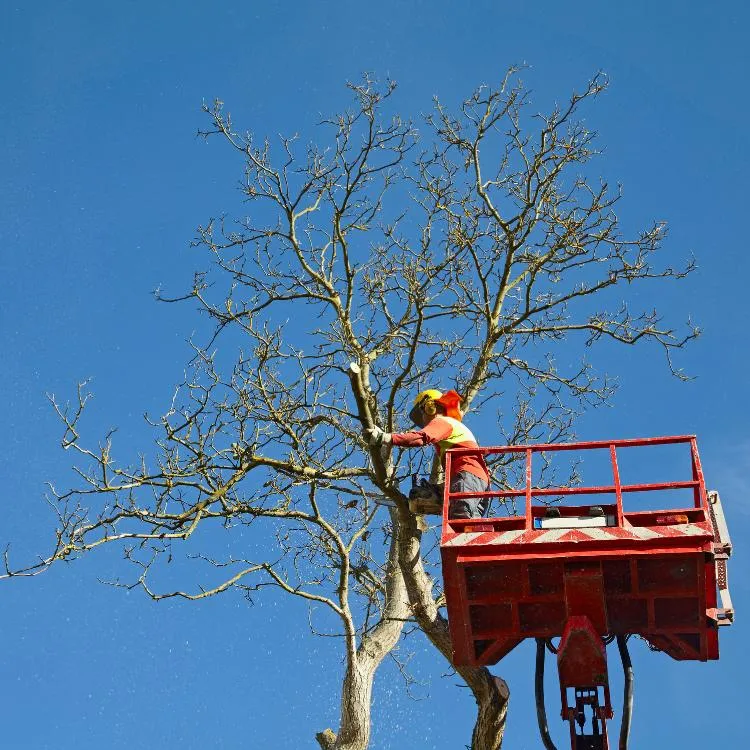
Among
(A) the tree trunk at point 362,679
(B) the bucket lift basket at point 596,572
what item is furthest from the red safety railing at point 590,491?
(A) the tree trunk at point 362,679

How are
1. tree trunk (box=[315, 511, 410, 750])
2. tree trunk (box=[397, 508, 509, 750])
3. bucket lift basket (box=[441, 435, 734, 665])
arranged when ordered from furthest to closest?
1. tree trunk (box=[315, 511, 410, 750])
2. tree trunk (box=[397, 508, 509, 750])
3. bucket lift basket (box=[441, 435, 734, 665])

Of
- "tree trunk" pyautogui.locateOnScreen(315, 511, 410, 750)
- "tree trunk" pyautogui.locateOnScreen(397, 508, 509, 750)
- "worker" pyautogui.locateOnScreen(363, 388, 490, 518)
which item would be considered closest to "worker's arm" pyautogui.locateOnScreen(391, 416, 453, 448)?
"worker" pyautogui.locateOnScreen(363, 388, 490, 518)

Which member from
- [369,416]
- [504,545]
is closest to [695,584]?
[504,545]

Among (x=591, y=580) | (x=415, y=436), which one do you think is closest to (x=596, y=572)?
(x=591, y=580)

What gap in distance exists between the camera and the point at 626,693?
364 inches

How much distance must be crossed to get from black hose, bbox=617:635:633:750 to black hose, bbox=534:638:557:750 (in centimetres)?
52

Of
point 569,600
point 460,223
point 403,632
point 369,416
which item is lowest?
point 569,600

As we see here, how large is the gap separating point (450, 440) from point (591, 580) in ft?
7.39

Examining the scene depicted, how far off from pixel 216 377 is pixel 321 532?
260 cm

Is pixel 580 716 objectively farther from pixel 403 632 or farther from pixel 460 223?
pixel 460 223

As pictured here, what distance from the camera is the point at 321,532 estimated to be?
13773 millimetres

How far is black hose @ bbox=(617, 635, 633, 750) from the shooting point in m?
9.12

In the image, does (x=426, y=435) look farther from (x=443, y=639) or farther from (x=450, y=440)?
(x=443, y=639)

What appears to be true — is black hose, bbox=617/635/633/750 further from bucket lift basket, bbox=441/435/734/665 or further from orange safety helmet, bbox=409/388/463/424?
orange safety helmet, bbox=409/388/463/424
